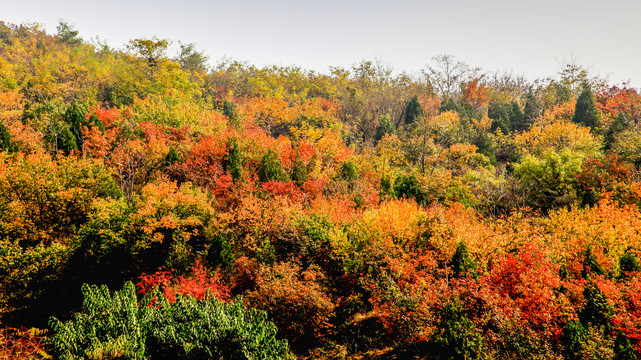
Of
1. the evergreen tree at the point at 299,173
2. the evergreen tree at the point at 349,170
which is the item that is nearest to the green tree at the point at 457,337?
the evergreen tree at the point at 299,173

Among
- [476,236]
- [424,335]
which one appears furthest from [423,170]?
[424,335]

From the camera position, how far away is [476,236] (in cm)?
1838

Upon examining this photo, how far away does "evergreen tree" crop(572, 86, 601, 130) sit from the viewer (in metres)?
46.1

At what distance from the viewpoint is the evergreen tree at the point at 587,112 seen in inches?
1815

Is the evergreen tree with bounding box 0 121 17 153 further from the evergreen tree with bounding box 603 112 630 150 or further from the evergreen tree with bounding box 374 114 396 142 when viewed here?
the evergreen tree with bounding box 603 112 630 150

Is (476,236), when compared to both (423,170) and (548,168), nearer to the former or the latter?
(548,168)

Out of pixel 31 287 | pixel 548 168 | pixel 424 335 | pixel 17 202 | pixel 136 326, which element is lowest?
pixel 31 287

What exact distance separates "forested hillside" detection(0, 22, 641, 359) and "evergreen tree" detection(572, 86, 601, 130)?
731 centimetres

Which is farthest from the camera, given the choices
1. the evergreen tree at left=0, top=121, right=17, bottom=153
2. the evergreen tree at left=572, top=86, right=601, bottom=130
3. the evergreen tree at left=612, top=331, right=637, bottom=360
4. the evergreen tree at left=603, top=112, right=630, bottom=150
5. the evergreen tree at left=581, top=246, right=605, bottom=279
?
the evergreen tree at left=572, top=86, right=601, bottom=130

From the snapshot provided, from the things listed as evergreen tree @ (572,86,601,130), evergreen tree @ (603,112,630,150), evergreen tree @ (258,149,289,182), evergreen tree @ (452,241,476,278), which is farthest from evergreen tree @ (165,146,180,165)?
evergreen tree @ (572,86,601,130)

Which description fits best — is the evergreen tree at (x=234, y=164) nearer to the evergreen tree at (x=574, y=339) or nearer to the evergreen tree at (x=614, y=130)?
the evergreen tree at (x=574, y=339)

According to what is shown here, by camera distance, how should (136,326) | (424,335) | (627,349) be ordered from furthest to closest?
(424,335), (627,349), (136,326)

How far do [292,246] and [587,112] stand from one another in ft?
163

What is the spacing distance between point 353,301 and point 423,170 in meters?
25.3
